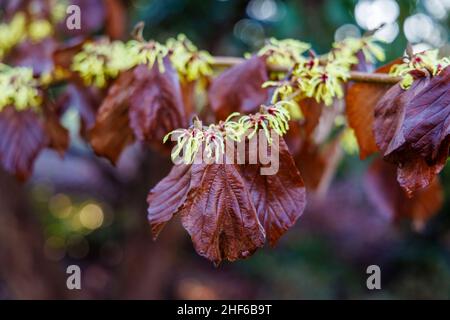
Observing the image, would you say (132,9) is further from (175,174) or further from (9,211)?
(175,174)

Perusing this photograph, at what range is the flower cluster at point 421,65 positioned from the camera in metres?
0.71

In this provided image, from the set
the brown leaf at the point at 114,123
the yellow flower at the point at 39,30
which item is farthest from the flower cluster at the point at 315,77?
the yellow flower at the point at 39,30

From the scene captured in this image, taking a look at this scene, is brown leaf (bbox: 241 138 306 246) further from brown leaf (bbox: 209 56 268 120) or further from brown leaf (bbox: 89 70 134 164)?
brown leaf (bbox: 89 70 134 164)

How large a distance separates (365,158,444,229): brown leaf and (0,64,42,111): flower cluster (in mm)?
831

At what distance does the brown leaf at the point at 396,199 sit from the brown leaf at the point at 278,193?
0.65 meters

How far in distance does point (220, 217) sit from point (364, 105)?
36cm

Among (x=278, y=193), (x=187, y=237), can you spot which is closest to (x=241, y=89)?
(x=278, y=193)

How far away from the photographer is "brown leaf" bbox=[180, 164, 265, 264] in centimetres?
64

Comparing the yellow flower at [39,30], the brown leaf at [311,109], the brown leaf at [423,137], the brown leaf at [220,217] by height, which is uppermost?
the yellow flower at [39,30]

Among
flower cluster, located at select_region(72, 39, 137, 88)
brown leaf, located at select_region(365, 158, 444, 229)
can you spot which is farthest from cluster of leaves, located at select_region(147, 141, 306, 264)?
brown leaf, located at select_region(365, 158, 444, 229)

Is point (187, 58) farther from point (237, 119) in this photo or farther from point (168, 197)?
point (168, 197)

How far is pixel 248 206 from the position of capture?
2.14ft

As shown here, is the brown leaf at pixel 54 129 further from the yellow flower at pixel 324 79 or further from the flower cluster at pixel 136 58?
the yellow flower at pixel 324 79
